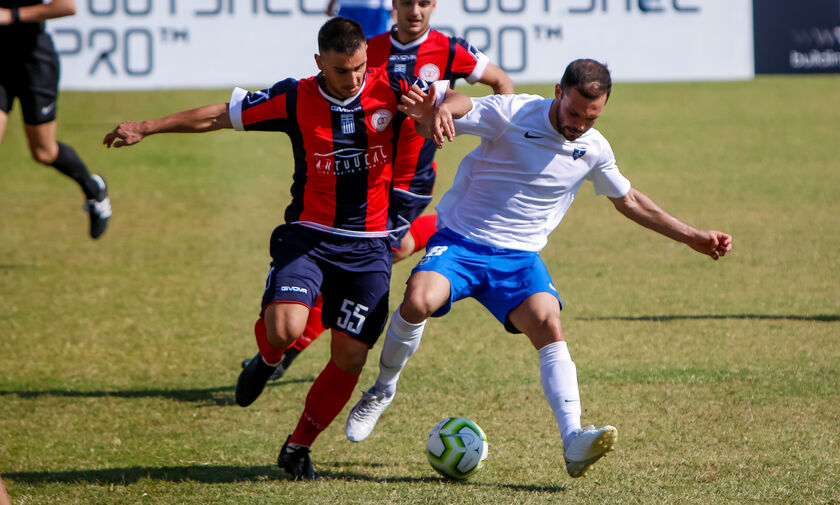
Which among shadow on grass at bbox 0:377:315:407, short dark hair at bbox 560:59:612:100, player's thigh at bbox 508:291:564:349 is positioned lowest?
shadow on grass at bbox 0:377:315:407

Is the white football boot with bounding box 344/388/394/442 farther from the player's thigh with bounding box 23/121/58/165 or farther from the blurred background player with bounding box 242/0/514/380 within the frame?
the player's thigh with bounding box 23/121/58/165

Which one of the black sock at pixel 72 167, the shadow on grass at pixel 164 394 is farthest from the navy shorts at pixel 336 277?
the black sock at pixel 72 167

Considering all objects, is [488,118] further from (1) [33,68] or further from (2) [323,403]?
(1) [33,68]

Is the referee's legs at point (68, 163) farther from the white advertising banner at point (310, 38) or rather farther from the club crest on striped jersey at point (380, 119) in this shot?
the white advertising banner at point (310, 38)

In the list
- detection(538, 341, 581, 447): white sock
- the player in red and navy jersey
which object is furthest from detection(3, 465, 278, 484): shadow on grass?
detection(538, 341, 581, 447): white sock

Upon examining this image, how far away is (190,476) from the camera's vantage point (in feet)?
15.7

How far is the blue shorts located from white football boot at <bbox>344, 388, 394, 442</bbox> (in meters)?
0.49

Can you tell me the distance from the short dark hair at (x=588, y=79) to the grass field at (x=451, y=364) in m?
1.65

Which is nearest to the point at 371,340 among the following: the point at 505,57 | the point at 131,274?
the point at 131,274

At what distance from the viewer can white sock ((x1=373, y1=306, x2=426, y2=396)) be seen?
4.88 metres

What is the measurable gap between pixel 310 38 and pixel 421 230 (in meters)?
7.57

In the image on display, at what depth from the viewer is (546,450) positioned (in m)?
5.01

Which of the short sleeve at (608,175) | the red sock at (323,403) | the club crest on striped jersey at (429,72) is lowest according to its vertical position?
the red sock at (323,403)

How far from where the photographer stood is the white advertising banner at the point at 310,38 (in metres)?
13.4
